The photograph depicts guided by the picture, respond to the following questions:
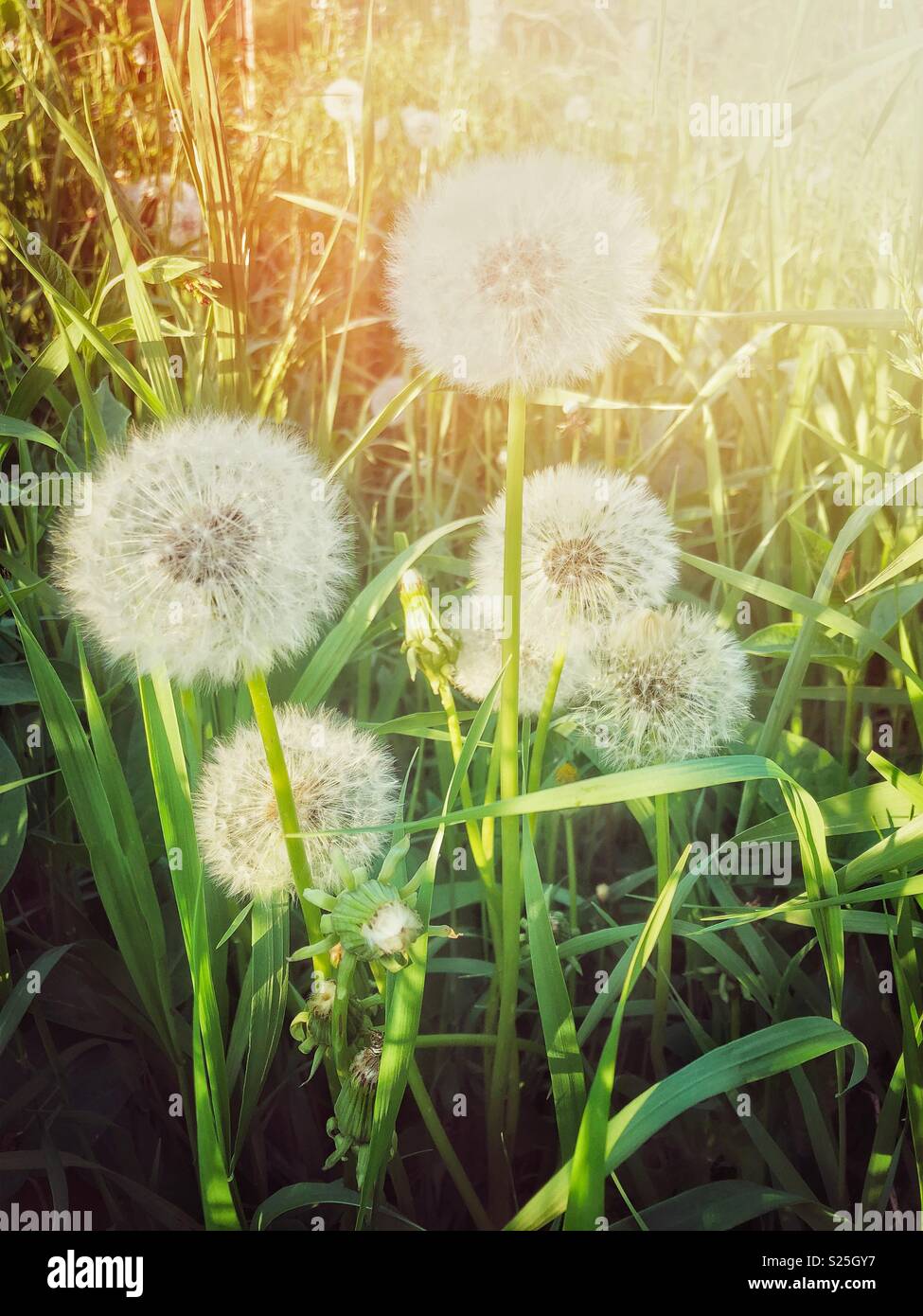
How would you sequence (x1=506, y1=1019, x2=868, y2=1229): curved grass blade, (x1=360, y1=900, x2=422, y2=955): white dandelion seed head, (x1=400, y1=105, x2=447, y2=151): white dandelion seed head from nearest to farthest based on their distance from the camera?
(x1=360, y1=900, x2=422, y2=955): white dandelion seed head, (x1=506, y1=1019, x2=868, y2=1229): curved grass blade, (x1=400, y1=105, x2=447, y2=151): white dandelion seed head

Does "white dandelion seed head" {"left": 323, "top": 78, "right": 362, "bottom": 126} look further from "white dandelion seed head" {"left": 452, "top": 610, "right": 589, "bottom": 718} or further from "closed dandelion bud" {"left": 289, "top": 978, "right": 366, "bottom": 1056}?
"closed dandelion bud" {"left": 289, "top": 978, "right": 366, "bottom": 1056}

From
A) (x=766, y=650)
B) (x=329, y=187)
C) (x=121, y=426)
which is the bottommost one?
(x=766, y=650)

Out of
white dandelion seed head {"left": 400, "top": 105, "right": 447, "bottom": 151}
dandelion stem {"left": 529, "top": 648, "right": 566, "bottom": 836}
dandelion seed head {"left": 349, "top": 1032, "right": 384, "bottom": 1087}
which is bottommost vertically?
dandelion seed head {"left": 349, "top": 1032, "right": 384, "bottom": 1087}

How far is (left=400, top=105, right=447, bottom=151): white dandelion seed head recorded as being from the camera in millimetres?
660

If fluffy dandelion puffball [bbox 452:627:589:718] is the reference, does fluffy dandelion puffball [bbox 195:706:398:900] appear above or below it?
below

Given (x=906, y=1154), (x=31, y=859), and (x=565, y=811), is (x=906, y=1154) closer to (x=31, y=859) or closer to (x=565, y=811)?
(x=565, y=811)

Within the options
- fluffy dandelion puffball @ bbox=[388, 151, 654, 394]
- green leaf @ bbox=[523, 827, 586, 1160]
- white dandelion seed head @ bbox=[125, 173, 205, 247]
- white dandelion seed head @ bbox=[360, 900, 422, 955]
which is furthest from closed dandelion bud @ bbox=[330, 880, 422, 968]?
white dandelion seed head @ bbox=[125, 173, 205, 247]

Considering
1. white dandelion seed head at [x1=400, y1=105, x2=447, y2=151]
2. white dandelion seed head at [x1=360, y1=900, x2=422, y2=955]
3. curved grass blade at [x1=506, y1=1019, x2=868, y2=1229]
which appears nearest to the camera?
white dandelion seed head at [x1=360, y1=900, x2=422, y2=955]

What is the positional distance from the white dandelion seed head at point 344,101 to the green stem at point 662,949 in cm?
53

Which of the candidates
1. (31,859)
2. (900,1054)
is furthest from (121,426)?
(900,1054)

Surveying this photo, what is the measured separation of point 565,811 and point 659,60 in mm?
543

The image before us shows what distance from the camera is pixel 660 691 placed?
0.60 meters

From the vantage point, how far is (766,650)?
672mm

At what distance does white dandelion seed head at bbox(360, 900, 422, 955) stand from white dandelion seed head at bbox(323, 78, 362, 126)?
21.6 inches
